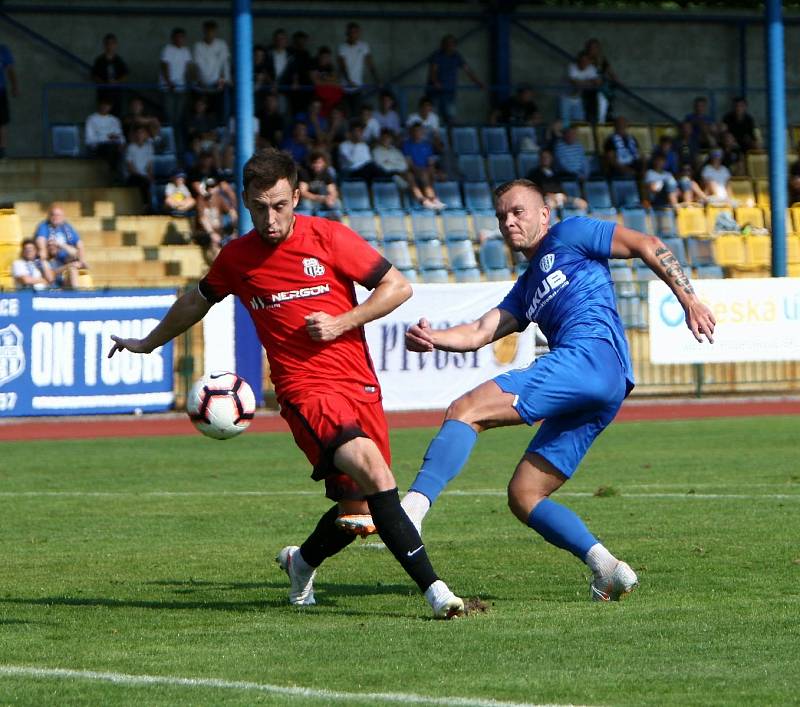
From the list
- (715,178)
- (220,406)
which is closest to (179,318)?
(220,406)

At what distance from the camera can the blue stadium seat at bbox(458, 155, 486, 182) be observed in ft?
94.2

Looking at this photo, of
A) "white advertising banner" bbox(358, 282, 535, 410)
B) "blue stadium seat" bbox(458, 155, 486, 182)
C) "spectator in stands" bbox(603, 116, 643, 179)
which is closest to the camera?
"white advertising banner" bbox(358, 282, 535, 410)

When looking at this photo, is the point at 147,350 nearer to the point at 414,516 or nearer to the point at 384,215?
the point at 414,516

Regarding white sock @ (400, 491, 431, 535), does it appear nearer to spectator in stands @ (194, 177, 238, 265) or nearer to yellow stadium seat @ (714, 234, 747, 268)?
spectator in stands @ (194, 177, 238, 265)

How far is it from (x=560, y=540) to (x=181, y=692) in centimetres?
256

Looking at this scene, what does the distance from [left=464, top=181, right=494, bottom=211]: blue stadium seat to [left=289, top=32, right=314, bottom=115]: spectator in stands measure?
10.4 ft

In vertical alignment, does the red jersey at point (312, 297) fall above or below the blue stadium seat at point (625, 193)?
below

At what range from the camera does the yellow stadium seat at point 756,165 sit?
31359 millimetres

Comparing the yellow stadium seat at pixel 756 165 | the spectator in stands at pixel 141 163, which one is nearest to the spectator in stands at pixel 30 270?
the spectator in stands at pixel 141 163

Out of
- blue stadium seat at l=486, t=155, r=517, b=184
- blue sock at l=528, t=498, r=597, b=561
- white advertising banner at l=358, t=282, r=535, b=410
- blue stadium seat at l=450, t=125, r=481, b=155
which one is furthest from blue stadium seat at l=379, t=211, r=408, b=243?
blue sock at l=528, t=498, r=597, b=561

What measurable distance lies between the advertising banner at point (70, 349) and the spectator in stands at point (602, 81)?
12.8 metres

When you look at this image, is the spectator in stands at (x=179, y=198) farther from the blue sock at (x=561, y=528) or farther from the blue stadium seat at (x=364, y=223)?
the blue sock at (x=561, y=528)

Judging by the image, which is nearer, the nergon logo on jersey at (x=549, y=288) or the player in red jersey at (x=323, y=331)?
the player in red jersey at (x=323, y=331)

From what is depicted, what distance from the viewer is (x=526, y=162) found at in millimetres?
29203
